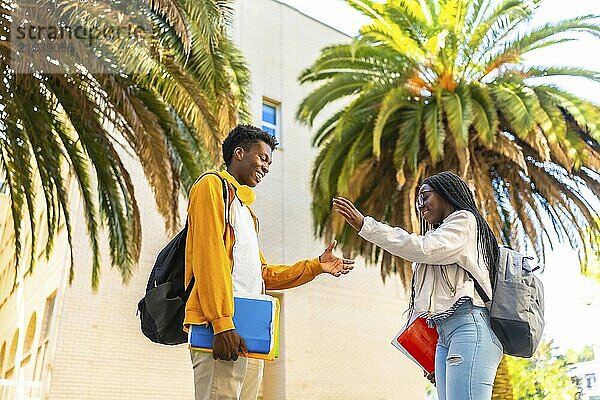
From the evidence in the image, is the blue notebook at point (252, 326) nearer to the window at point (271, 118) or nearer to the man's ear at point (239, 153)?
the man's ear at point (239, 153)

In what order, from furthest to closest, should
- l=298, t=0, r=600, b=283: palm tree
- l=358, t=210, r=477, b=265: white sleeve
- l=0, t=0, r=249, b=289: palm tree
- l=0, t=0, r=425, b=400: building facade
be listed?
l=0, t=0, r=425, b=400: building facade
l=298, t=0, r=600, b=283: palm tree
l=0, t=0, r=249, b=289: palm tree
l=358, t=210, r=477, b=265: white sleeve

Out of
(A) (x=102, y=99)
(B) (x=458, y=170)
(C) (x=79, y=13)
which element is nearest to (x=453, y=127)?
(B) (x=458, y=170)

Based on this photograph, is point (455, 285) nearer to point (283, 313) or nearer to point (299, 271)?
→ point (299, 271)

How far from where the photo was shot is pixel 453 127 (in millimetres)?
11750

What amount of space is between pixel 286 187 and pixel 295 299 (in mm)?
2957

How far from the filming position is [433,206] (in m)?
3.53

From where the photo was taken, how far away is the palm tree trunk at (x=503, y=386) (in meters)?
11.0

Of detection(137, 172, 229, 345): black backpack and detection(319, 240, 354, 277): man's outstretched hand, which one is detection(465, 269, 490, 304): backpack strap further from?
detection(137, 172, 229, 345): black backpack

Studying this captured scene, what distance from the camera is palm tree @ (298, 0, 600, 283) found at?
11984 millimetres

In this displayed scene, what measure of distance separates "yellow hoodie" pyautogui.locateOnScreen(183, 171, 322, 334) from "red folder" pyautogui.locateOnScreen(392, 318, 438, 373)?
106 cm

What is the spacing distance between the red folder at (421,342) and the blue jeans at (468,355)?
259mm

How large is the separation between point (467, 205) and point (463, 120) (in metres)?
8.55

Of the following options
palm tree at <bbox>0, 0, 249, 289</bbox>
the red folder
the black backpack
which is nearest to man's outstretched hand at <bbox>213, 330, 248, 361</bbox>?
the black backpack

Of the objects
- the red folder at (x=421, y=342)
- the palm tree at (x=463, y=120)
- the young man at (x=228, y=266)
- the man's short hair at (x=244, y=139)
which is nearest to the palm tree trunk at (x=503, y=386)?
the palm tree at (x=463, y=120)
